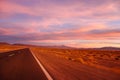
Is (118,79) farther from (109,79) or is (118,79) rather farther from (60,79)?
(60,79)

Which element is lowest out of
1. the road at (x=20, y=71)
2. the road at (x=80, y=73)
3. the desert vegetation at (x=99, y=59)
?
the desert vegetation at (x=99, y=59)

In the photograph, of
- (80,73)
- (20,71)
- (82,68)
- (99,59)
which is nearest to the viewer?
(80,73)

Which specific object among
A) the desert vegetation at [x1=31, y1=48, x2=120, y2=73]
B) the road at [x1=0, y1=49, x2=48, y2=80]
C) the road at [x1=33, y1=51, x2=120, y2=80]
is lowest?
the desert vegetation at [x1=31, y1=48, x2=120, y2=73]

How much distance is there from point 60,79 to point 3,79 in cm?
247

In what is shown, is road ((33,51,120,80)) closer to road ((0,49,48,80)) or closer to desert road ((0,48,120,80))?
desert road ((0,48,120,80))

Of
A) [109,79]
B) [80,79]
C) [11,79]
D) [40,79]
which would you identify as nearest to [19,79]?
[11,79]

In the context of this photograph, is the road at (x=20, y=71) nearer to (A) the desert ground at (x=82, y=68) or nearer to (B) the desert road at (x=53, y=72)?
(B) the desert road at (x=53, y=72)

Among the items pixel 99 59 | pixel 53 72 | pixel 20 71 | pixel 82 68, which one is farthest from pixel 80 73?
pixel 99 59

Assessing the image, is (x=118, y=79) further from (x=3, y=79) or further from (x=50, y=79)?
(x=3, y=79)

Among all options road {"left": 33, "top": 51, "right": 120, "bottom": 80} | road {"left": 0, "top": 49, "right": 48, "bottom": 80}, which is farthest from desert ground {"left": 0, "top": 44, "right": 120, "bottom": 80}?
road {"left": 0, "top": 49, "right": 48, "bottom": 80}

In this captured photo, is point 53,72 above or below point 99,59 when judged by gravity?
above

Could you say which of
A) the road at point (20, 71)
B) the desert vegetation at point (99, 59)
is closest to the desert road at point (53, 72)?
the road at point (20, 71)

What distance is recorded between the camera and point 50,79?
9.47 m

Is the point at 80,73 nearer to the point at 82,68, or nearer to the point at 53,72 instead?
the point at 53,72
